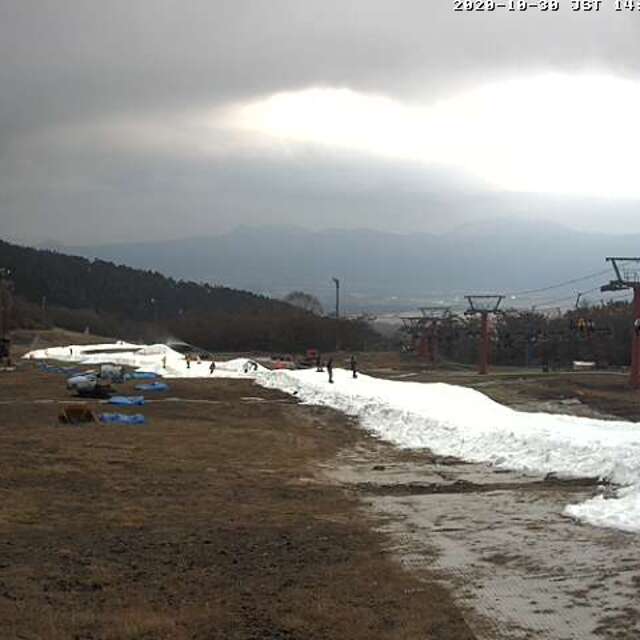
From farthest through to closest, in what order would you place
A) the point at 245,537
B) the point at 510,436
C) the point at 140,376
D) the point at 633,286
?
the point at 140,376 → the point at 633,286 → the point at 510,436 → the point at 245,537

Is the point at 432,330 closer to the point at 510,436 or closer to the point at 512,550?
the point at 510,436

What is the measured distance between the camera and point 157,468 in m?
16.5

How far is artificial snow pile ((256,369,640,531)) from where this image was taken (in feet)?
39.7

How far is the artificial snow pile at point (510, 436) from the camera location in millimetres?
12098


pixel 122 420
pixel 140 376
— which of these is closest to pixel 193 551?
pixel 122 420

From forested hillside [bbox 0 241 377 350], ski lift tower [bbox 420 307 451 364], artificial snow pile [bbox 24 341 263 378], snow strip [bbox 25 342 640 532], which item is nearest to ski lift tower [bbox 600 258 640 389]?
snow strip [bbox 25 342 640 532]

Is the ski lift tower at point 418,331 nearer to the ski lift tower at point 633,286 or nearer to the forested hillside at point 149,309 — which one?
the forested hillside at point 149,309

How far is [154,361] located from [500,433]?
193 ft

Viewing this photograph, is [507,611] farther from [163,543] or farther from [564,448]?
[564,448]

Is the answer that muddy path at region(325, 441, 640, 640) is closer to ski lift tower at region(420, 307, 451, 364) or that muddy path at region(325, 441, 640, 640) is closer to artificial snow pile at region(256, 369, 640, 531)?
artificial snow pile at region(256, 369, 640, 531)

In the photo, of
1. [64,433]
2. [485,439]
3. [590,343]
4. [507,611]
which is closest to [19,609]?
[507,611]

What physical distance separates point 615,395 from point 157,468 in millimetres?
34803

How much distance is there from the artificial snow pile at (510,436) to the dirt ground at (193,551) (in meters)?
2.98

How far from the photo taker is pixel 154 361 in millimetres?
75125
